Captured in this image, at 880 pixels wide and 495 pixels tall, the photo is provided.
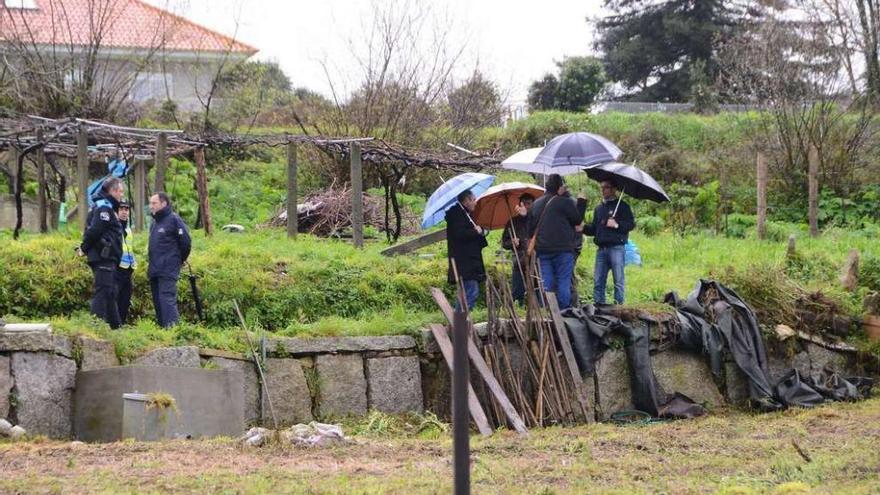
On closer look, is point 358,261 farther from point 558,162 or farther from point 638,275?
point 638,275

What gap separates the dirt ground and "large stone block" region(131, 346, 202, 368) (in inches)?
59.9

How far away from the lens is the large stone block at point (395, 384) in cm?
1216

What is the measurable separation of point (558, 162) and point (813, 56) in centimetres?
1531

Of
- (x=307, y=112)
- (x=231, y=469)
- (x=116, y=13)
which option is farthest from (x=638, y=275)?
(x=116, y=13)

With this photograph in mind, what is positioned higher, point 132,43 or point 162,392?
point 132,43

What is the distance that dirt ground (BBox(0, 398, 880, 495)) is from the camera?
296 inches

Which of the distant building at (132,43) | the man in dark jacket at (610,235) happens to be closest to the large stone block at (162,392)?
the man in dark jacket at (610,235)

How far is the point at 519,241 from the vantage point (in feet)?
44.6

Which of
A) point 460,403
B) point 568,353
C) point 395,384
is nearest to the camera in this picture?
point 460,403

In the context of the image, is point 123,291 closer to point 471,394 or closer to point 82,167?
point 471,394

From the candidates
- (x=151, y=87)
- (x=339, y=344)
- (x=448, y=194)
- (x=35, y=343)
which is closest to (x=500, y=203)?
(x=448, y=194)

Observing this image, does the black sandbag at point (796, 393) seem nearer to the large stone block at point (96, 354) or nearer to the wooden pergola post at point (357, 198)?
the wooden pergola post at point (357, 198)

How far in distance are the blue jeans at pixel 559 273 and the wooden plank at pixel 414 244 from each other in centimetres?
267

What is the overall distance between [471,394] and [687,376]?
3.04 m
